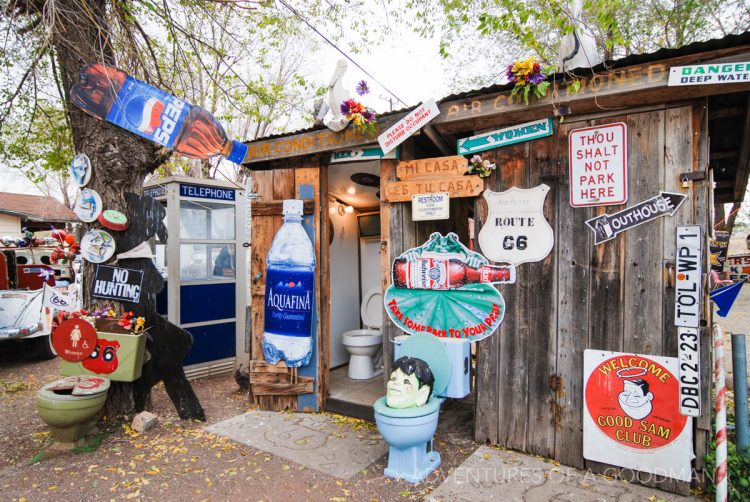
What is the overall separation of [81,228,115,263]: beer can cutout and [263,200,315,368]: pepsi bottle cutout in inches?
57.1

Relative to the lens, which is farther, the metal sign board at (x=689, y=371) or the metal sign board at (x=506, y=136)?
the metal sign board at (x=506, y=136)

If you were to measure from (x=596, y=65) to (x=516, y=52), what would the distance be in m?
9.53

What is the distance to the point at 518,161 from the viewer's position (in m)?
3.31

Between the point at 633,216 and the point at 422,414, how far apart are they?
194 cm

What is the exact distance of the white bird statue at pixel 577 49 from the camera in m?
2.96

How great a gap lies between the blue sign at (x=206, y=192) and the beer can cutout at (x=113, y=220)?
57.7 inches

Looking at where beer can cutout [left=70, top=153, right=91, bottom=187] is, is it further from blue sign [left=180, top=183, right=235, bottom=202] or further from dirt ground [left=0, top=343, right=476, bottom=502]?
dirt ground [left=0, top=343, right=476, bottom=502]

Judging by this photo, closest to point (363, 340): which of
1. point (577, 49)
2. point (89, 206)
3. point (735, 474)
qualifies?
point (89, 206)

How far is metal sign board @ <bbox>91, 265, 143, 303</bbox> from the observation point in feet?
12.9

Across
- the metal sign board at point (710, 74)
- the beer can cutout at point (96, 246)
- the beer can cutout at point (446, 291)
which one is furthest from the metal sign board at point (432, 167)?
the beer can cutout at point (96, 246)

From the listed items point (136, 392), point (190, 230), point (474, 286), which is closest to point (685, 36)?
point (474, 286)

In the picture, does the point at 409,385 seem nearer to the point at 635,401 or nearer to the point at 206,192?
the point at 635,401

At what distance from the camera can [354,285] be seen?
596 cm

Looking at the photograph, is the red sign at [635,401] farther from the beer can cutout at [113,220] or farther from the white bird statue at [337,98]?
the beer can cutout at [113,220]
